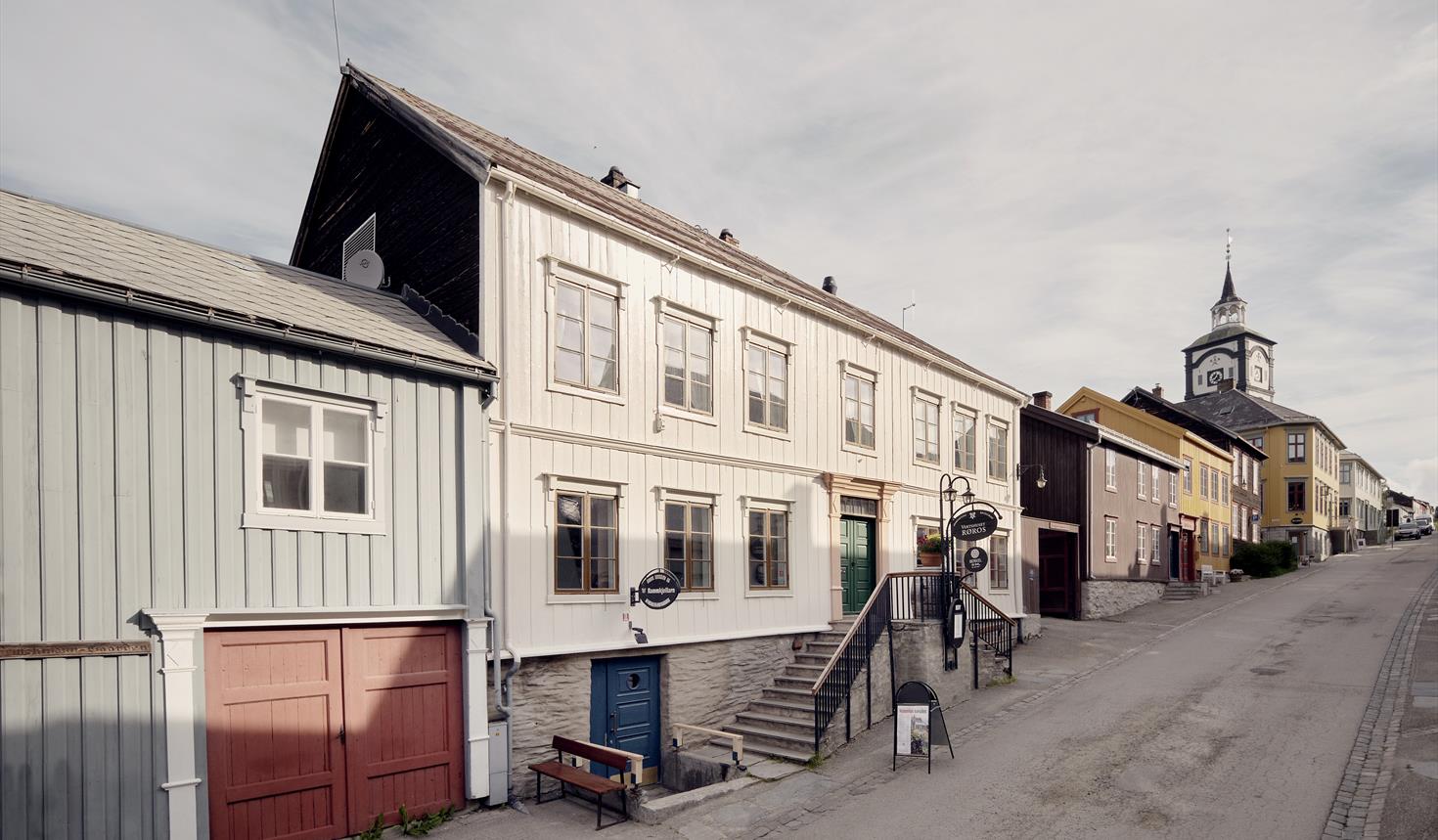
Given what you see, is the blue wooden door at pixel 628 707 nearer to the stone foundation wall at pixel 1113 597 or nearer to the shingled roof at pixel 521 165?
the shingled roof at pixel 521 165

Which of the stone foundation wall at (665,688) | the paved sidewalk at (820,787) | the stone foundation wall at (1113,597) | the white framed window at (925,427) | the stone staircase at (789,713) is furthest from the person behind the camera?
the stone foundation wall at (1113,597)

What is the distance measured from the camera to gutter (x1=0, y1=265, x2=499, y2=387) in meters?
8.14

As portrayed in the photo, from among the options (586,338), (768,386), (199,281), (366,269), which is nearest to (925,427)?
(768,386)

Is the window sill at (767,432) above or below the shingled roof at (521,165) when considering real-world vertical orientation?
below

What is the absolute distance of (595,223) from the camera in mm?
13352

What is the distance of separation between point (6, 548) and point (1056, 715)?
14084 mm

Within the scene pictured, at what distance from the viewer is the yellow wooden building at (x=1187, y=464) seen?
120 ft

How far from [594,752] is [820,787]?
3042mm

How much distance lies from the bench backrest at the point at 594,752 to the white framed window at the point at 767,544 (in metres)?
4.60

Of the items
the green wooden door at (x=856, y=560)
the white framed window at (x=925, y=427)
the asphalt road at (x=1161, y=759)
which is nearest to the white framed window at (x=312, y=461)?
the asphalt road at (x=1161, y=759)

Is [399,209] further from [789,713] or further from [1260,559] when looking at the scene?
[1260,559]

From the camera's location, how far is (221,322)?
364 inches

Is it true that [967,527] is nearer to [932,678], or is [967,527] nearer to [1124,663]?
[932,678]

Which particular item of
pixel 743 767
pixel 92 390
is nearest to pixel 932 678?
pixel 743 767
